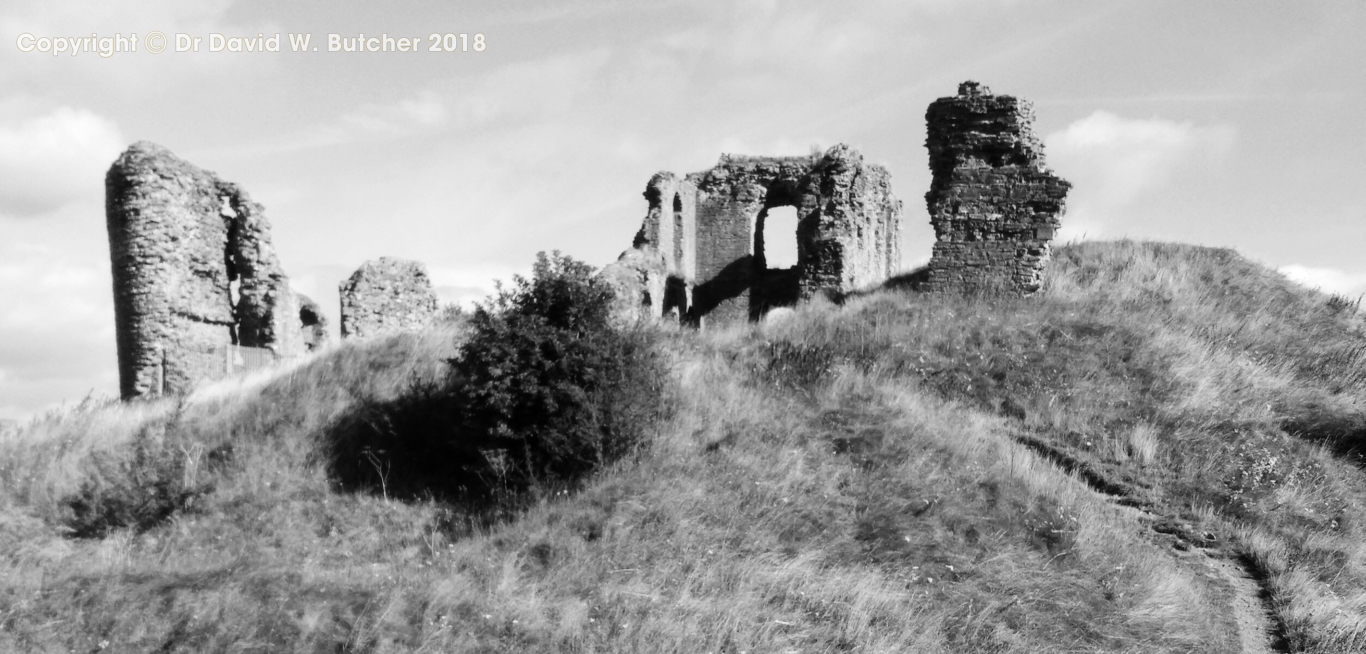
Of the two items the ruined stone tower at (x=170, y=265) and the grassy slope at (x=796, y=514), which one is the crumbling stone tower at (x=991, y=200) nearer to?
the grassy slope at (x=796, y=514)

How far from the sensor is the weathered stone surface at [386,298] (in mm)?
20547

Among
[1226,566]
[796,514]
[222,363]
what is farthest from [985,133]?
[222,363]

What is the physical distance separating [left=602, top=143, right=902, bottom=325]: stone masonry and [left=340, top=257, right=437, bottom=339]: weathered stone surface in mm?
4647

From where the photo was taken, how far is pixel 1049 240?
Answer: 1978 cm

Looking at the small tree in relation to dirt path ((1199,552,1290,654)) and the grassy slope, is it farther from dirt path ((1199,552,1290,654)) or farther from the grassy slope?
dirt path ((1199,552,1290,654))

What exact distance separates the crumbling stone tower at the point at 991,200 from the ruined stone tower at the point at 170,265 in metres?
12.4

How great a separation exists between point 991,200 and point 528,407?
35.7 ft

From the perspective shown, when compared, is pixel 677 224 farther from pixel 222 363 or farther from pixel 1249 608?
pixel 1249 608

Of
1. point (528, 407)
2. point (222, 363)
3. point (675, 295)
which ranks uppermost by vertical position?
point (675, 295)

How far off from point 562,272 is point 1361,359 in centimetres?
1244

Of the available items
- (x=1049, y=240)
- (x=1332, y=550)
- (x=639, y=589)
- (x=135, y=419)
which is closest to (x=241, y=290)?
(x=135, y=419)

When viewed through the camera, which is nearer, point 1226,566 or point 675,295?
point 1226,566

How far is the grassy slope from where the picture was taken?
32.0 feet

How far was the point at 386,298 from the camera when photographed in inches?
829
